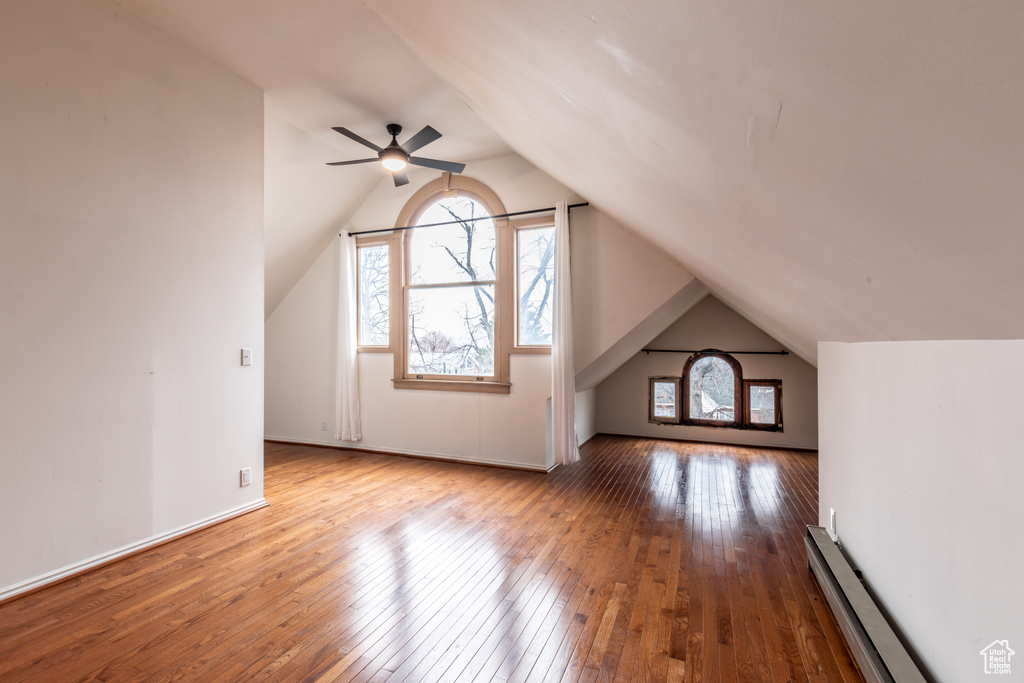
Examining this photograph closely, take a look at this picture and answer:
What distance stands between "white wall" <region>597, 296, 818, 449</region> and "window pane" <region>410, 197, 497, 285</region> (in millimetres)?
2786

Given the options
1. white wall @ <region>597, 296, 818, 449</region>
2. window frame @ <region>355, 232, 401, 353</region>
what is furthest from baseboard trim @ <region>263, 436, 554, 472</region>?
white wall @ <region>597, 296, 818, 449</region>

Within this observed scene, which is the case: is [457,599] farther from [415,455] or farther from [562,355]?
[415,455]

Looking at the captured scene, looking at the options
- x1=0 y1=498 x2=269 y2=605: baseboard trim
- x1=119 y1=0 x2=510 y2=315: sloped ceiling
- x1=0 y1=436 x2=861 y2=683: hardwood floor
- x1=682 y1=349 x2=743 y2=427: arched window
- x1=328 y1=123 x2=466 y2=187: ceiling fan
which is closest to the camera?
x1=0 y1=436 x2=861 y2=683: hardwood floor

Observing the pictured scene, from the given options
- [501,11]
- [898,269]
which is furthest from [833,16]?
[501,11]

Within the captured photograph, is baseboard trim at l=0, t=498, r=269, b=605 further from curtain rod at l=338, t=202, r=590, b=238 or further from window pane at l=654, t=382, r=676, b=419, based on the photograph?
window pane at l=654, t=382, r=676, b=419

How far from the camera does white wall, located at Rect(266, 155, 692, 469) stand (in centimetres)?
469

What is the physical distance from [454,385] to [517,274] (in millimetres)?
1435

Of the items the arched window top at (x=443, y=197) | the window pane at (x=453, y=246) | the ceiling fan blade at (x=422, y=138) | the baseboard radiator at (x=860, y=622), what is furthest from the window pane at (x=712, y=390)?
the ceiling fan blade at (x=422, y=138)

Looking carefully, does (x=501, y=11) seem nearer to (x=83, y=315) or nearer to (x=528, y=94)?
(x=528, y=94)

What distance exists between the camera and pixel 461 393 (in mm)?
5234

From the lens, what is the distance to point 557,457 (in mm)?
4746

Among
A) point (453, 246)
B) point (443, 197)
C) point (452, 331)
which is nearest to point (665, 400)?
point (452, 331)

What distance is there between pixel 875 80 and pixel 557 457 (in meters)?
4.49

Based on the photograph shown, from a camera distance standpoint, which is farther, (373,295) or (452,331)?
(373,295)
